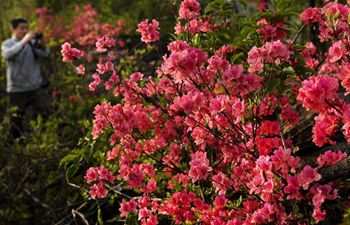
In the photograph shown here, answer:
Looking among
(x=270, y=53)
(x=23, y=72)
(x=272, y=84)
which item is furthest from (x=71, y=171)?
(x=23, y=72)

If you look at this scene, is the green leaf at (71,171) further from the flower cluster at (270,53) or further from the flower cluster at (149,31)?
the flower cluster at (270,53)

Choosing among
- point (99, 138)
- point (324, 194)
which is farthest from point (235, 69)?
point (99, 138)

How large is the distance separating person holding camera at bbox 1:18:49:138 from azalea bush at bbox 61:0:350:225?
4002 millimetres

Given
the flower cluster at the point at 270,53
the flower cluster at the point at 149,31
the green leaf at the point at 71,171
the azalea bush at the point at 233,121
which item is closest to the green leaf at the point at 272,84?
the azalea bush at the point at 233,121

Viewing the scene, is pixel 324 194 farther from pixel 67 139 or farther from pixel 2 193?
pixel 67 139

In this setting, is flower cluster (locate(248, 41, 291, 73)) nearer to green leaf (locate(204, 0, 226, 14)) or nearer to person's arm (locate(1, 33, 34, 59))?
green leaf (locate(204, 0, 226, 14))

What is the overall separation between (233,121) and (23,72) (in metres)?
5.10

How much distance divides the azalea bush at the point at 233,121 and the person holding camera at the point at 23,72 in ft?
13.1

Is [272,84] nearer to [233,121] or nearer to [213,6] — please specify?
[233,121]

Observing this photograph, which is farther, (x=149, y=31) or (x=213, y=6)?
(x=213, y=6)

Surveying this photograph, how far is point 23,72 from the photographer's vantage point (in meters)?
7.07

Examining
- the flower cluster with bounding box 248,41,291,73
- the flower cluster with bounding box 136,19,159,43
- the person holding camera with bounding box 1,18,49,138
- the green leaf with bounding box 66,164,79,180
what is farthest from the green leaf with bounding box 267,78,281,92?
the person holding camera with bounding box 1,18,49,138

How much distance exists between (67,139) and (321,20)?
4099mm

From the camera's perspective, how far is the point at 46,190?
530cm
